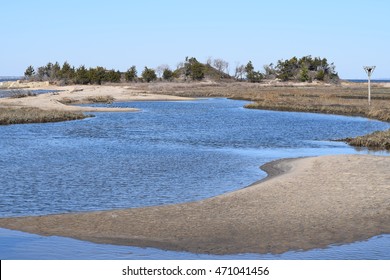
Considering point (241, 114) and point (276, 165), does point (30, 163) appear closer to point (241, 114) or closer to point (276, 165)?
point (276, 165)

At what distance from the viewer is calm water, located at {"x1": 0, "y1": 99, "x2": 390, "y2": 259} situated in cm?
1287

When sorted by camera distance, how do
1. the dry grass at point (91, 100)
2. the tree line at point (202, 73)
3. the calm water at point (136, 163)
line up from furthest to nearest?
the tree line at point (202, 73) < the dry grass at point (91, 100) < the calm water at point (136, 163)

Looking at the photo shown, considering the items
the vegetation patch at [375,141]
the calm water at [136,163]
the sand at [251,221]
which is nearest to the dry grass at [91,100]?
the calm water at [136,163]

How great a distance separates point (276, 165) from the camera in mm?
25641

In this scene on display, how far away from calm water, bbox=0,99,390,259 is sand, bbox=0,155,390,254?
1.94 feet

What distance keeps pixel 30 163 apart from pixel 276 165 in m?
10.6

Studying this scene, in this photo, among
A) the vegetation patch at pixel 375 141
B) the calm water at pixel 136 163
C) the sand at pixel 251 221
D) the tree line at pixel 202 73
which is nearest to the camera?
the calm water at pixel 136 163

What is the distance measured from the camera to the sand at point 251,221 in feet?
42.8

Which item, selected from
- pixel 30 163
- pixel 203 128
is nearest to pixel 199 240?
→ pixel 30 163

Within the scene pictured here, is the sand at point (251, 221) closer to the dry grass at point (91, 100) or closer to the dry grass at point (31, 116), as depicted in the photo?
the dry grass at point (31, 116)

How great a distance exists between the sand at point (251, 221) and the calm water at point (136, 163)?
0.59m

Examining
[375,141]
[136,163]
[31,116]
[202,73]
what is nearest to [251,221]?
[136,163]

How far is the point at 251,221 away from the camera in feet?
48.1

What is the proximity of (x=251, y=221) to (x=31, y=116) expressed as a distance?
39.9 meters
